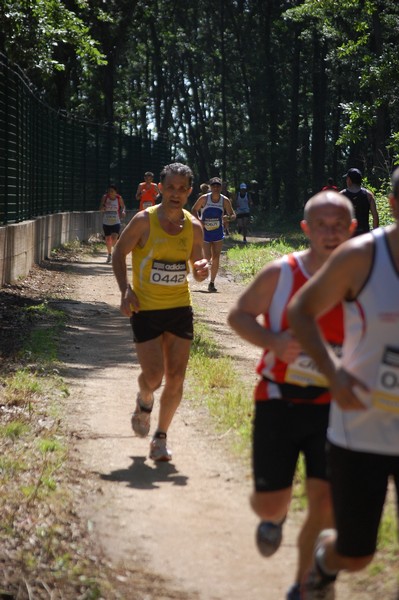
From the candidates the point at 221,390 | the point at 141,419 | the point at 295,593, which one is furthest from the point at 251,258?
the point at 295,593

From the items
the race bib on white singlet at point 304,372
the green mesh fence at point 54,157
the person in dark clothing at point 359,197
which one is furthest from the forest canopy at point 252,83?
the race bib on white singlet at point 304,372

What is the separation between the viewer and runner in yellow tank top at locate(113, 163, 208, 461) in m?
7.43

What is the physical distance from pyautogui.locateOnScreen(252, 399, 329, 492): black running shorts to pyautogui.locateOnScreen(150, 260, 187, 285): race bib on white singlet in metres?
2.81

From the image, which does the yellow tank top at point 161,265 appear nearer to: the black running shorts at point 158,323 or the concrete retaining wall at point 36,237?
the black running shorts at point 158,323

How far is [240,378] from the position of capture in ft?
35.9

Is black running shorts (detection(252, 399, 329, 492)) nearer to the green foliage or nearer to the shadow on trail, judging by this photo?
the shadow on trail

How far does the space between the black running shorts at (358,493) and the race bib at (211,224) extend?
1490 centimetres

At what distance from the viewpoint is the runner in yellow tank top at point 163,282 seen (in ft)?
24.4

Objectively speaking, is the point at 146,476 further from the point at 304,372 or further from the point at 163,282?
the point at 304,372

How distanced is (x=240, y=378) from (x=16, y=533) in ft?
15.9

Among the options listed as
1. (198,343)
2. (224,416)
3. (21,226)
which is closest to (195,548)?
(224,416)

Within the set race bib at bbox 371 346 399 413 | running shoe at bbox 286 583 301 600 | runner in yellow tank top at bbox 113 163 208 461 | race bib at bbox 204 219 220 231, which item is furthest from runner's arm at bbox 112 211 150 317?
race bib at bbox 204 219 220 231

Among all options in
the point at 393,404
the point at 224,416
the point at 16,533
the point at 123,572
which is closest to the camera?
the point at 393,404

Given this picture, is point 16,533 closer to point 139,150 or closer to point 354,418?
point 354,418
